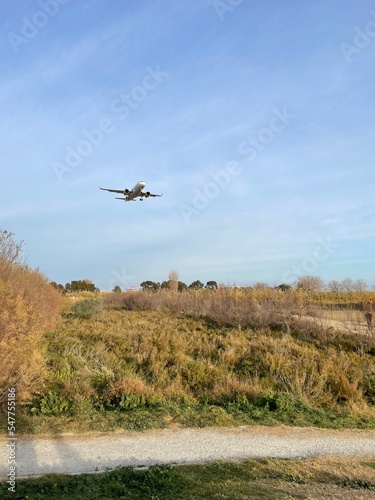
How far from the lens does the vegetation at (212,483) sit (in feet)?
17.9

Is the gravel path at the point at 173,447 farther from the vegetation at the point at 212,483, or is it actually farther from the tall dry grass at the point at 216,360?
the tall dry grass at the point at 216,360

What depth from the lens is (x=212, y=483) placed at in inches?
232

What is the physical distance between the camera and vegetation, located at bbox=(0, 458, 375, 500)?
5461 millimetres

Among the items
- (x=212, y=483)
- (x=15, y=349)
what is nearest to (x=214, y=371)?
(x=15, y=349)

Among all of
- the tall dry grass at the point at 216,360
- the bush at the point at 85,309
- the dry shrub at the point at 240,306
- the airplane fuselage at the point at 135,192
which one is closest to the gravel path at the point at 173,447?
the tall dry grass at the point at 216,360

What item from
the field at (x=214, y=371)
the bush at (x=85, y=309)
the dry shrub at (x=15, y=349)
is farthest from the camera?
the bush at (x=85, y=309)

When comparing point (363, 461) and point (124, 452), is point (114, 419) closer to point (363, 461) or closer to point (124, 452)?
point (124, 452)

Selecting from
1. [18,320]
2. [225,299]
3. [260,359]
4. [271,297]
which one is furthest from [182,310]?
[18,320]

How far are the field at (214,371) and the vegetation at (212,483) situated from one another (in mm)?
2503

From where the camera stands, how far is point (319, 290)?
113ft

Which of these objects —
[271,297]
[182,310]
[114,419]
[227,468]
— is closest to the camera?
[227,468]

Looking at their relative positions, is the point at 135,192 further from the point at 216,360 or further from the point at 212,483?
the point at 212,483

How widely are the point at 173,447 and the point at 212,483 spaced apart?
192 centimetres

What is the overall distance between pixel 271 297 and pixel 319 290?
591 cm
